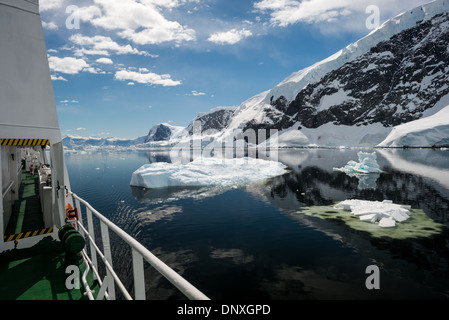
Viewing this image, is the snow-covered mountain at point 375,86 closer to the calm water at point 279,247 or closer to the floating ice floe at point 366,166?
the floating ice floe at point 366,166

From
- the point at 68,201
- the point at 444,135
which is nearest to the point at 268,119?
the point at 444,135

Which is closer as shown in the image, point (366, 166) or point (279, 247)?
point (279, 247)

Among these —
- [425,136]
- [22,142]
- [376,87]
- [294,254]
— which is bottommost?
[294,254]

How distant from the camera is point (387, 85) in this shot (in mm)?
141250

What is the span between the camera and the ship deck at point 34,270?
16.1ft

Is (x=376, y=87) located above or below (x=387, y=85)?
below

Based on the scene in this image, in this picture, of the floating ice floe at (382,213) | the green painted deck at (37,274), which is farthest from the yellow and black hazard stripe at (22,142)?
the floating ice floe at (382,213)

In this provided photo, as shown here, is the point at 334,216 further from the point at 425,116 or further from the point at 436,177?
the point at 425,116

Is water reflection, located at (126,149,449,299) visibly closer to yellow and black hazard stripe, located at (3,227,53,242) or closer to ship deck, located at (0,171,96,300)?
ship deck, located at (0,171,96,300)

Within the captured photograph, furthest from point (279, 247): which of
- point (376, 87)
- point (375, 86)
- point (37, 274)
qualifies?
point (375, 86)

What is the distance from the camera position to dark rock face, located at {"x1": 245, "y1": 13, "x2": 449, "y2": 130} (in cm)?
12638

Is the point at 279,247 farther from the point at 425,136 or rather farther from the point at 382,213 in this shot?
the point at 425,136

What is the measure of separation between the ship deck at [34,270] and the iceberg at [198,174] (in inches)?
690

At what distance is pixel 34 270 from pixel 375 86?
173 metres
